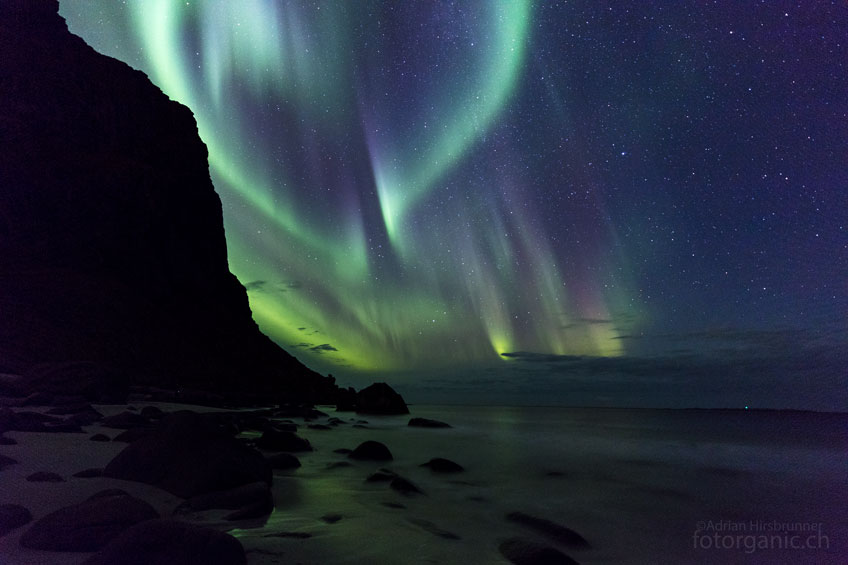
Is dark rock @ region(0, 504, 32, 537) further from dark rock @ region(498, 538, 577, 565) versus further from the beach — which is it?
dark rock @ region(498, 538, 577, 565)

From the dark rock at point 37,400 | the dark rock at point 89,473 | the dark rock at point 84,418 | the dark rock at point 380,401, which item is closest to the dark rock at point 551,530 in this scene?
the dark rock at point 89,473

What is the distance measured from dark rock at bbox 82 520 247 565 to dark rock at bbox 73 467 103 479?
3.02 m

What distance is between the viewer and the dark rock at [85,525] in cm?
321

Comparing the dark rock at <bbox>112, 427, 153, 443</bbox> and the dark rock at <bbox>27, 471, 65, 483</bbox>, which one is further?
the dark rock at <bbox>112, 427, 153, 443</bbox>

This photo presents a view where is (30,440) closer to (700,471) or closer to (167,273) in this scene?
(700,471)

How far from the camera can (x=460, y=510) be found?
6.03m

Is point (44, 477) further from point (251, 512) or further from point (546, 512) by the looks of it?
point (546, 512)

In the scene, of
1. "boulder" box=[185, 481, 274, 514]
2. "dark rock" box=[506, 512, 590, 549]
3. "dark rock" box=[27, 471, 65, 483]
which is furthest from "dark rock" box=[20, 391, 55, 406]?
"dark rock" box=[506, 512, 590, 549]

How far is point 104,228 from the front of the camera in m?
34.0

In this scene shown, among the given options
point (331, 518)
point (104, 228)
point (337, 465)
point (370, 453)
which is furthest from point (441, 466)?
point (104, 228)

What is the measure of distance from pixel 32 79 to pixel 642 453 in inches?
1889

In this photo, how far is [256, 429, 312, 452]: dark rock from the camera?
9359 mm

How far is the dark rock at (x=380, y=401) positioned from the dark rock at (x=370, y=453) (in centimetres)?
2564

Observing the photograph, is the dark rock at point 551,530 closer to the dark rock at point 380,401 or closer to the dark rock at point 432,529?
the dark rock at point 432,529
